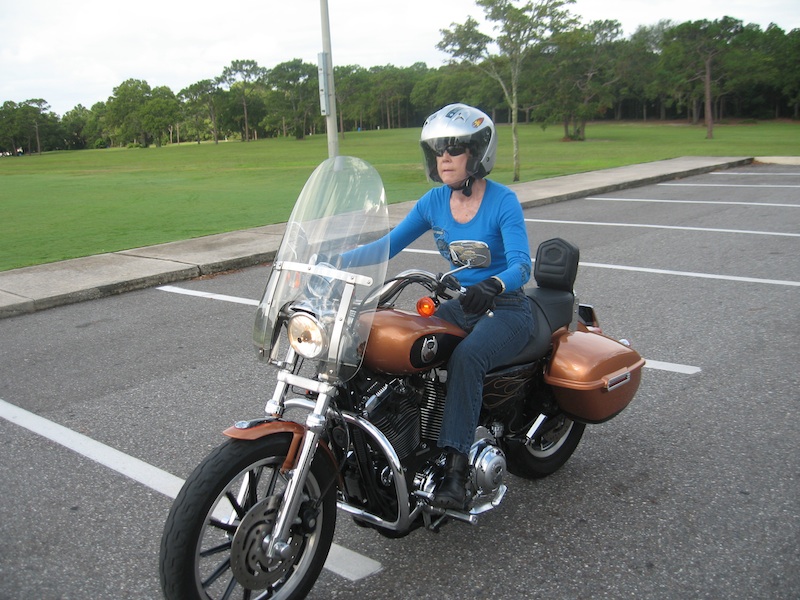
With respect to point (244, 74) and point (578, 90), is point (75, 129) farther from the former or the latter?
point (578, 90)

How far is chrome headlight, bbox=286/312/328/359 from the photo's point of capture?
2.45 metres

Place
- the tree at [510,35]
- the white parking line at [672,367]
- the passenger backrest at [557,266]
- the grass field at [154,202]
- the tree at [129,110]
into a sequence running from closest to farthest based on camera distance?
1. the passenger backrest at [557,266]
2. the white parking line at [672,367]
3. the grass field at [154,202]
4. the tree at [510,35]
5. the tree at [129,110]

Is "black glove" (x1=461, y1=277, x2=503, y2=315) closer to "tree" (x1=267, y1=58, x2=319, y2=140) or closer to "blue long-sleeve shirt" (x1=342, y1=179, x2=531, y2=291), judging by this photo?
"blue long-sleeve shirt" (x1=342, y1=179, x2=531, y2=291)

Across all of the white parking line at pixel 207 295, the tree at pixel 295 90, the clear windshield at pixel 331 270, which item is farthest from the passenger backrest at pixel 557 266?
the tree at pixel 295 90

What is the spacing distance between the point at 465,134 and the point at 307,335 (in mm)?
1122

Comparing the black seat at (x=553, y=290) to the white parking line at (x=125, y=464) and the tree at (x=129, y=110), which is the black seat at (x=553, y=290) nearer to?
the white parking line at (x=125, y=464)

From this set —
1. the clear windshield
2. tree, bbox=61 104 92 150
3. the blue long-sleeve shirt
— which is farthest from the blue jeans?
tree, bbox=61 104 92 150

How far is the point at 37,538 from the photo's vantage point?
331 cm

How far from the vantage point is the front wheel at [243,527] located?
236 cm

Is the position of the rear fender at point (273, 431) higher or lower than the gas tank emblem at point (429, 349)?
lower

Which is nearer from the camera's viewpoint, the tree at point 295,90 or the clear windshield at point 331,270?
the clear windshield at point 331,270

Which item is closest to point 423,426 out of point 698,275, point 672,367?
point 672,367

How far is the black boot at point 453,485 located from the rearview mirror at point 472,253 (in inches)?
30.6

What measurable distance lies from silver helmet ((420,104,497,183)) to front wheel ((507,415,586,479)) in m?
1.30
